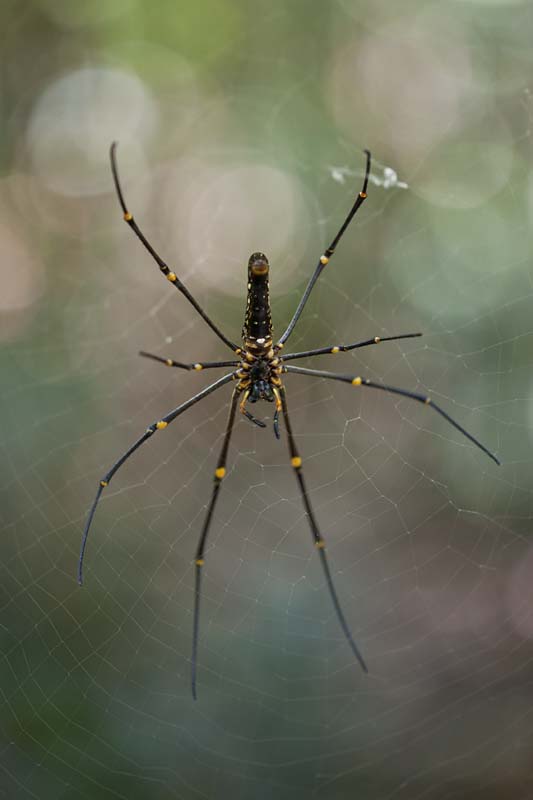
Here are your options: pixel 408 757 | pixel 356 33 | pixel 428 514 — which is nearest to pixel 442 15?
pixel 356 33

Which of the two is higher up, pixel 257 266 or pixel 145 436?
pixel 257 266

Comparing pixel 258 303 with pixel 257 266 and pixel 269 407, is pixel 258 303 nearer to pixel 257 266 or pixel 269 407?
pixel 257 266

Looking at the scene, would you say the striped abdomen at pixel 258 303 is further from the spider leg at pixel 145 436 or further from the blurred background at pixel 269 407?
the blurred background at pixel 269 407

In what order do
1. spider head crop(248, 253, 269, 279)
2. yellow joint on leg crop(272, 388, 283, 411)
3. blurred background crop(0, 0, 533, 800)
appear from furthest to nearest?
blurred background crop(0, 0, 533, 800) < yellow joint on leg crop(272, 388, 283, 411) < spider head crop(248, 253, 269, 279)

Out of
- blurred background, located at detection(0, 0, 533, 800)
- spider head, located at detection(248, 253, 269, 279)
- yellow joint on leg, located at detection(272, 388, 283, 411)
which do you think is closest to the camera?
spider head, located at detection(248, 253, 269, 279)

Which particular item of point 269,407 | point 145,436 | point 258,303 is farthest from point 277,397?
point 269,407

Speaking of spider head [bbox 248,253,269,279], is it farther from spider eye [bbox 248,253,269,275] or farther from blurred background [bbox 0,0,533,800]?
blurred background [bbox 0,0,533,800]

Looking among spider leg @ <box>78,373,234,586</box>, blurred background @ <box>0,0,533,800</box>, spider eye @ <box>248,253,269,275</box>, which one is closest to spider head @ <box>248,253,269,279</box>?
spider eye @ <box>248,253,269,275</box>

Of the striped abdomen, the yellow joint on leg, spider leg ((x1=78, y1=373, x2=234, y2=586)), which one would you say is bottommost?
spider leg ((x1=78, y1=373, x2=234, y2=586))

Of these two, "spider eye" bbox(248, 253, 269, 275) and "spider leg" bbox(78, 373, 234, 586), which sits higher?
"spider eye" bbox(248, 253, 269, 275)
